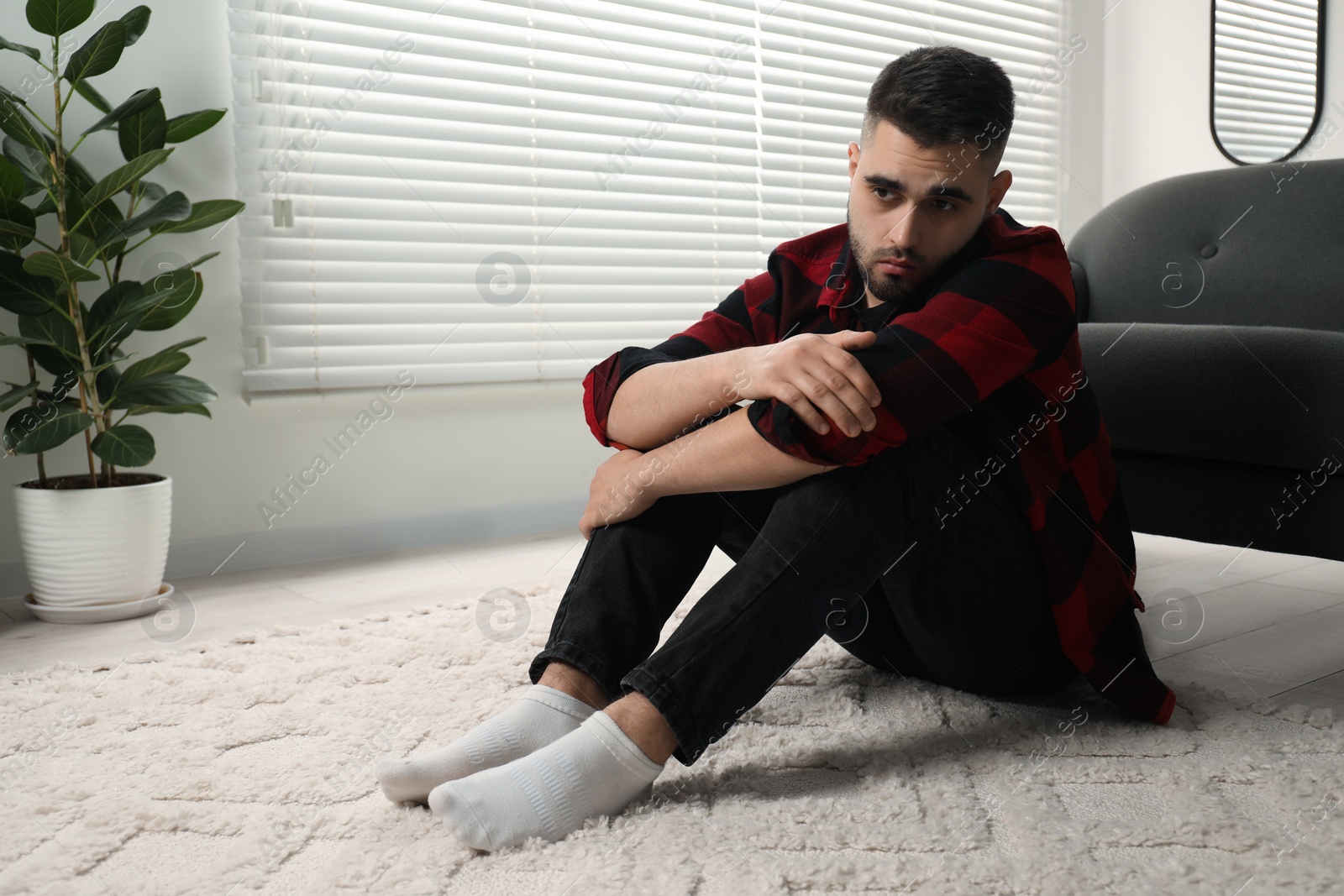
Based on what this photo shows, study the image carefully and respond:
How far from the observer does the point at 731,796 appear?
955 millimetres

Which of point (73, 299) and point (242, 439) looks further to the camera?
point (242, 439)

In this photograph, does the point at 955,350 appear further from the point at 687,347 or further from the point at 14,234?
the point at 14,234

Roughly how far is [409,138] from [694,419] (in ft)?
5.13

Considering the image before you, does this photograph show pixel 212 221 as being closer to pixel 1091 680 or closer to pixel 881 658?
pixel 881 658

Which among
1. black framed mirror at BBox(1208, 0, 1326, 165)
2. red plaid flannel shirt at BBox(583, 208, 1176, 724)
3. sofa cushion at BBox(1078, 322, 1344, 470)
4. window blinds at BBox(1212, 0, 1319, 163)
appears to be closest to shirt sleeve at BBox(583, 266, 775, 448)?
red plaid flannel shirt at BBox(583, 208, 1176, 724)

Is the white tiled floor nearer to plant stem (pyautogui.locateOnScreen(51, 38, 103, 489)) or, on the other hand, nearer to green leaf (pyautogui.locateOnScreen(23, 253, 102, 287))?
plant stem (pyautogui.locateOnScreen(51, 38, 103, 489))

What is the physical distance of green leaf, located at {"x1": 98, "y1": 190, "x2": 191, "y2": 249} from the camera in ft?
5.90

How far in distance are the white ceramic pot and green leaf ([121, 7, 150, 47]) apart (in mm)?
798

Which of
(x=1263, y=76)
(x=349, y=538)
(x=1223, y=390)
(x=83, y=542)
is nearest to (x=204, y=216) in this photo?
(x=83, y=542)

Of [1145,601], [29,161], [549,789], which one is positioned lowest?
[1145,601]

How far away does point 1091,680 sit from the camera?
42.0 inches

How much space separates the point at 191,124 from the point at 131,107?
0.41 feet

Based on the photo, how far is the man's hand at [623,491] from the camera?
103 centimetres

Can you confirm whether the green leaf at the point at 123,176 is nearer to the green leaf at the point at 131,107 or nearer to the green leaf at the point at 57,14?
the green leaf at the point at 131,107
